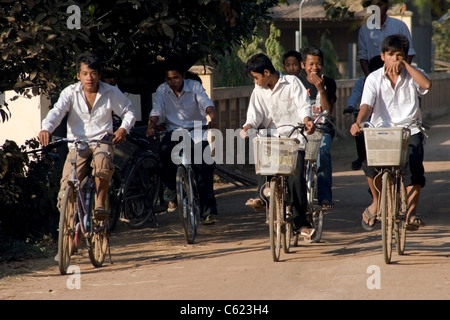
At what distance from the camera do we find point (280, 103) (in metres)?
8.97

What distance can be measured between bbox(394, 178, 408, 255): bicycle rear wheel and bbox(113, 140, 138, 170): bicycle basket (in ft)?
10.5

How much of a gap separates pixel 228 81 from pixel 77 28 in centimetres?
1340

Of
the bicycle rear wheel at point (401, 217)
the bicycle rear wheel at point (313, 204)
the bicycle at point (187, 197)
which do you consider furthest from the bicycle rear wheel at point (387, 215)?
the bicycle at point (187, 197)

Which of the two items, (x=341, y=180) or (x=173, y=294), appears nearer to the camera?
(x=173, y=294)

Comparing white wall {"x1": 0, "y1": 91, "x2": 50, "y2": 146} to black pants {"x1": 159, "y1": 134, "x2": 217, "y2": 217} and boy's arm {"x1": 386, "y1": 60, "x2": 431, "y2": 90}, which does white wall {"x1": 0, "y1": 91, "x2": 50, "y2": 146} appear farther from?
boy's arm {"x1": 386, "y1": 60, "x2": 431, "y2": 90}

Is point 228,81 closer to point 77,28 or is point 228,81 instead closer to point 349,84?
point 349,84

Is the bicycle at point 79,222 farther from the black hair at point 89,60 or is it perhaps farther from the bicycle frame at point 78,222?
the black hair at point 89,60

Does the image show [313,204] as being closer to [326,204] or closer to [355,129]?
[326,204]

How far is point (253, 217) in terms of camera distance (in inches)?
452

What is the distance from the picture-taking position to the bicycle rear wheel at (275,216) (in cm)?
826

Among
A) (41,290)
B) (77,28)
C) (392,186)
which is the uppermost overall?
(77,28)

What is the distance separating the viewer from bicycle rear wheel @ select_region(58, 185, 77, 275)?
7.92 metres

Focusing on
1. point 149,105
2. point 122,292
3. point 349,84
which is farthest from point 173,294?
point 349,84

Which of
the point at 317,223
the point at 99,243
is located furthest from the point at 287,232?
the point at 99,243
